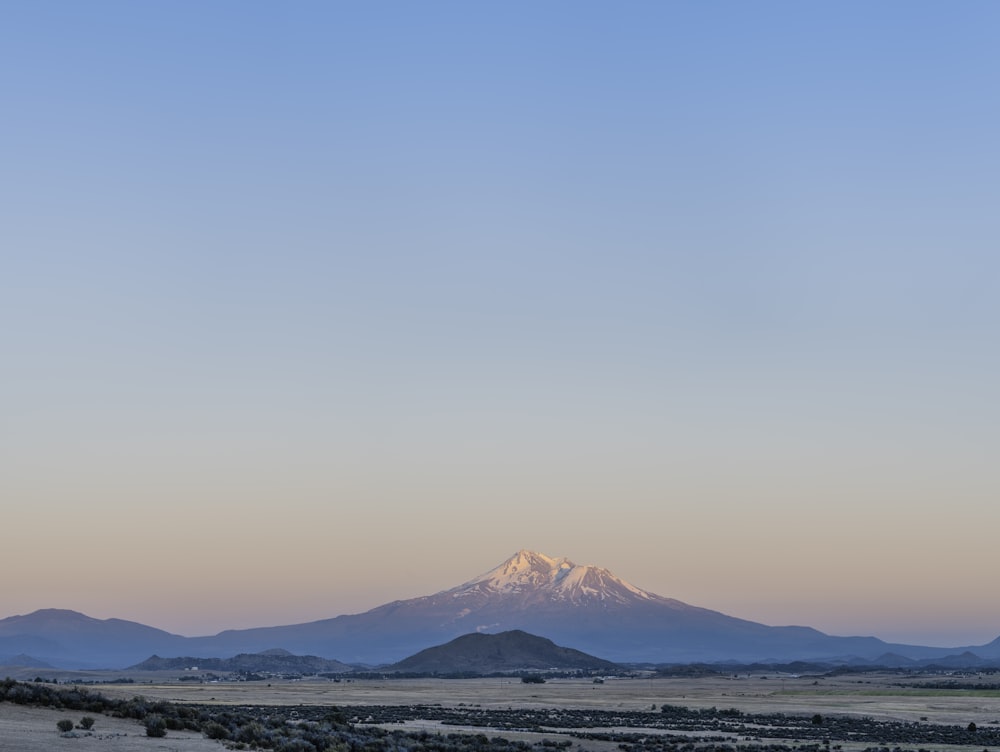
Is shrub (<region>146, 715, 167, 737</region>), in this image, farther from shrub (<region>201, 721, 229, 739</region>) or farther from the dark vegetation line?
shrub (<region>201, 721, 229, 739</region>)

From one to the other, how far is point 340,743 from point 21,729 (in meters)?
10.3

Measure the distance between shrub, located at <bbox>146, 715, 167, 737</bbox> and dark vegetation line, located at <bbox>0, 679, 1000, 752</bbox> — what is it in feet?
0.15

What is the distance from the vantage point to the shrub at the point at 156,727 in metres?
35.6

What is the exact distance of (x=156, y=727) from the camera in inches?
1410

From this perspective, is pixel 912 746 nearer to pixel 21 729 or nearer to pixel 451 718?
pixel 451 718

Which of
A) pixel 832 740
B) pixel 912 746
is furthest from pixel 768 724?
pixel 912 746

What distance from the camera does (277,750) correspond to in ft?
116

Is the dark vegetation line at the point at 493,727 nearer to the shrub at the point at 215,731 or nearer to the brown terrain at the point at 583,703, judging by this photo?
the shrub at the point at 215,731

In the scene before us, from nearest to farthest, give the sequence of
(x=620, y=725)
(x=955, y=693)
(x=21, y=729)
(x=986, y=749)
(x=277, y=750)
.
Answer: (x=21, y=729) < (x=277, y=750) < (x=986, y=749) < (x=620, y=725) < (x=955, y=693)

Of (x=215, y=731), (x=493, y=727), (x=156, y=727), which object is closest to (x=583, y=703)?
(x=493, y=727)

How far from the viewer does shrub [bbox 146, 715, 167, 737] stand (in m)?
35.6

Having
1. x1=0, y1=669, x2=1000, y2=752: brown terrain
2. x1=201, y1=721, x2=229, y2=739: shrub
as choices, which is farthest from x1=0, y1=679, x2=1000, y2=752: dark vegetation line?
x1=0, y1=669, x2=1000, y2=752: brown terrain

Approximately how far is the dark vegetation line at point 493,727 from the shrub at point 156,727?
5cm

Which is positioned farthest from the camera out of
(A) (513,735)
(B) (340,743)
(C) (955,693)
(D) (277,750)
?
(C) (955,693)
